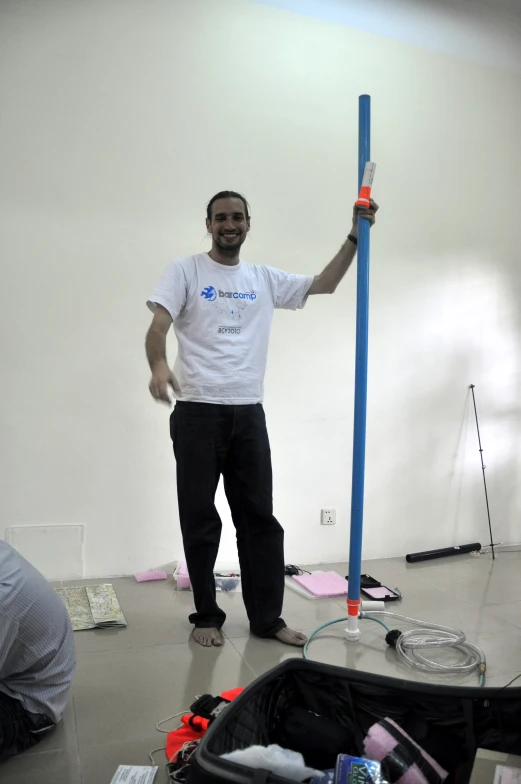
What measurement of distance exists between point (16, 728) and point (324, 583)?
5.35 feet

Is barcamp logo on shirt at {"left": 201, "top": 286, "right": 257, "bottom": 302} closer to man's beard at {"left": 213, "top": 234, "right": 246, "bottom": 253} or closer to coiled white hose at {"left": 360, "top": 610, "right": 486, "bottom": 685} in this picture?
man's beard at {"left": 213, "top": 234, "right": 246, "bottom": 253}

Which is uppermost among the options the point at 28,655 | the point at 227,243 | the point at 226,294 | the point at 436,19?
the point at 436,19

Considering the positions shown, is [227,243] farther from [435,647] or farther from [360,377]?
[435,647]

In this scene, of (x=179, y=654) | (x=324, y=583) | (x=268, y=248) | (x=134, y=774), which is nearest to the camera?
(x=134, y=774)

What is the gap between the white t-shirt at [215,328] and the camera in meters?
2.08

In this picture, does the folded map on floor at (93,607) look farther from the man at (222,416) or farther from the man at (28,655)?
the man at (28,655)

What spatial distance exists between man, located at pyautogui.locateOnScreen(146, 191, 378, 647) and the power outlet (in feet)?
3.33

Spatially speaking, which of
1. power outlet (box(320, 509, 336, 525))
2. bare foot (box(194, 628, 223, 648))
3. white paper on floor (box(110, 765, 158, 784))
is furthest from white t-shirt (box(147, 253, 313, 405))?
power outlet (box(320, 509, 336, 525))

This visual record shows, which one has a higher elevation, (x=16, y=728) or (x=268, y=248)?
(x=268, y=248)

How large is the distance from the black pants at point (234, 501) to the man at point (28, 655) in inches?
27.9

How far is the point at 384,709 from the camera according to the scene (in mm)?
1342

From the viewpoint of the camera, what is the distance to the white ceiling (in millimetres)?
3094

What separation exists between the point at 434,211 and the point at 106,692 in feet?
9.54

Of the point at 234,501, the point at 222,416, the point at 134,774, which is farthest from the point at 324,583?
the point at 134,774
